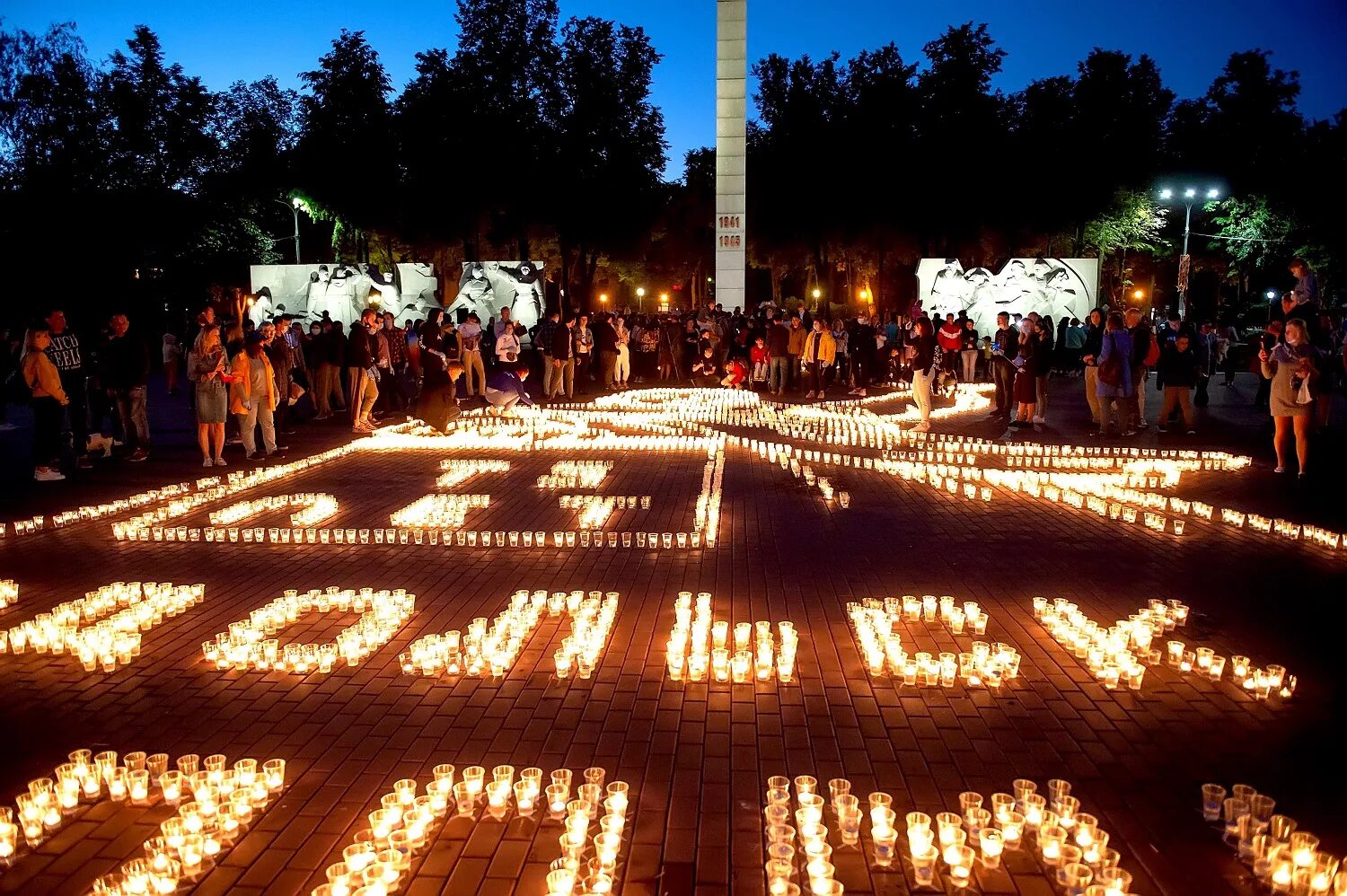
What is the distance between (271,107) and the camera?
61.5 m

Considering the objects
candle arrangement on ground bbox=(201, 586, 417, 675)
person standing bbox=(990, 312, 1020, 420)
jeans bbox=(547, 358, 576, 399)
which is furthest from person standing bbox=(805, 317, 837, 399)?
candle arrangement on ground bbox=(201, 586, 417, 675)

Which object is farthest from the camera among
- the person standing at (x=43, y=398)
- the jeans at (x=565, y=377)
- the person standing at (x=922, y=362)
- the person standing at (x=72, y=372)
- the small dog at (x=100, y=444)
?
the jeans at (x=565, y=377)

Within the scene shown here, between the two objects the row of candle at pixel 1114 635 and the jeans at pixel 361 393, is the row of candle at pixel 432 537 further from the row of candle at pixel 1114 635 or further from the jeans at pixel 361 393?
the jeans at pixel 361 393

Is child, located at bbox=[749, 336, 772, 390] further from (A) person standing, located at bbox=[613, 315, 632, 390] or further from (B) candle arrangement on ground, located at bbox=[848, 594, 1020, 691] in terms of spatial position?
(B) candle arrangement on ground, located at bbox=[848, 594, 1020, 691]

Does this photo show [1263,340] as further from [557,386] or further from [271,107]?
[271,107]

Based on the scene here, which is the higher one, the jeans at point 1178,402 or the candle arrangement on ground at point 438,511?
the jeans at point 1178,402

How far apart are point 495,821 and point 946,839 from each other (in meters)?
1.82

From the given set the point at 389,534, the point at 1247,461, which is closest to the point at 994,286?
the point at 1247,461

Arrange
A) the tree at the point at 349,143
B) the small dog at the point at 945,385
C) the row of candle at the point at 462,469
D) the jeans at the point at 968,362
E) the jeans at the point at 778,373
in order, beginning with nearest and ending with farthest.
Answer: the row of candle at the point at 462,469 < the jeans at the point at 778,373 < the small dog at the point at 945,385 < the jeans at the point at 968,362 < the tree at the point at 349,143

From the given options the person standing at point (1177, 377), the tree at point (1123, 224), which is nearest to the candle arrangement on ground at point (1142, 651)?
the person standing at point (1177, 377)

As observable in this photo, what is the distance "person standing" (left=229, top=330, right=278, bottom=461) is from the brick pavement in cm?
409

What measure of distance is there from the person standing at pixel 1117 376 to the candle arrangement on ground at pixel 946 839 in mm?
12202

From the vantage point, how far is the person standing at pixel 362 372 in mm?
15531

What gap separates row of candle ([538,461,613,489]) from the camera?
11.9m
